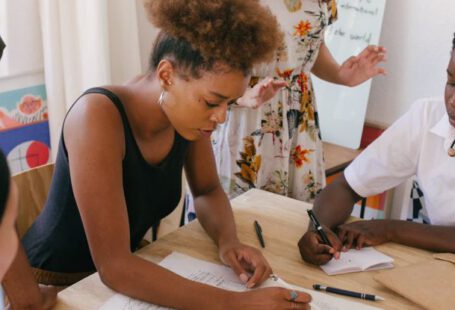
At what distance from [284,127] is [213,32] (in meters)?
0.96

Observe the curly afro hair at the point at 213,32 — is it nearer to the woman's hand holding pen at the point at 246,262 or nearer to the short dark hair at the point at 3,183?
the woman's hand holding pen at the point at 246,262

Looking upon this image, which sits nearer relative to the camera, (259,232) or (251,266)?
(251,266)

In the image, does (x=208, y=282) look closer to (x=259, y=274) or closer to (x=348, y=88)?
(x=259, y=274)

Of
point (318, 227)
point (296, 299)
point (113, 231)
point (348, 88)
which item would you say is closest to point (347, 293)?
point (296, 299)

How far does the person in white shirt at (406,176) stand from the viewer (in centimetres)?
151

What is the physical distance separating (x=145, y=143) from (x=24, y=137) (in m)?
1.17

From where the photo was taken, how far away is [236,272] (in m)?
1.33

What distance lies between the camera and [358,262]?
4.63 feet

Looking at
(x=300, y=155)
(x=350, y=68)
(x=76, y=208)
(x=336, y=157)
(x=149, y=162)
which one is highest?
(x=350, y=68)

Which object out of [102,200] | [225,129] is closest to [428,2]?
[225,129]

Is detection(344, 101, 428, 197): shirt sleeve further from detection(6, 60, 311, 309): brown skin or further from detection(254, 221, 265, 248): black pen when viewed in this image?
detection(6, 60, 311, 309): brown skin

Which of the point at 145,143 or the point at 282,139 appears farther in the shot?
the point at 282,139

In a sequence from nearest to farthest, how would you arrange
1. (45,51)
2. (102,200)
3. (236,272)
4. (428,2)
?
(102,200)
(236,272)
(45,51)
(428,2)

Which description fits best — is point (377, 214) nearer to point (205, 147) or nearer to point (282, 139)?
point (282, 139)
